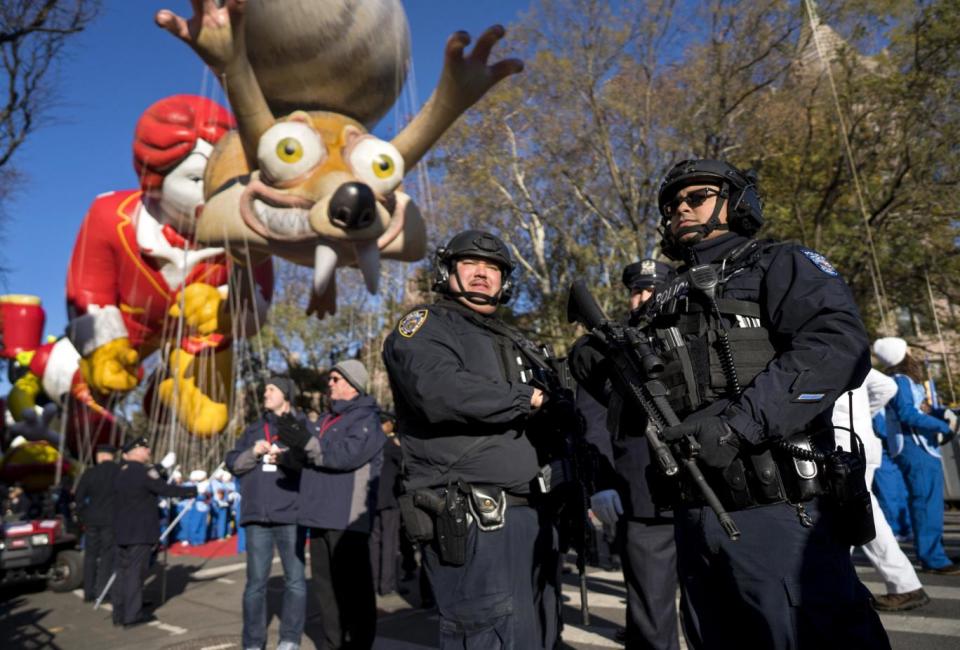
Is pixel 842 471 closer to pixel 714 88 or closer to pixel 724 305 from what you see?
pixel 724 305

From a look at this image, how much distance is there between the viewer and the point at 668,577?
3.69m

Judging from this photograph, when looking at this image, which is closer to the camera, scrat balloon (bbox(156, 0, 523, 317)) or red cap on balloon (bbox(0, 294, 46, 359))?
scrat balloon (bbox(156, 0, 523, 317))

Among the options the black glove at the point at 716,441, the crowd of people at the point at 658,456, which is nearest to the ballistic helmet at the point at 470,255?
the crowd of people at the point at 658,456

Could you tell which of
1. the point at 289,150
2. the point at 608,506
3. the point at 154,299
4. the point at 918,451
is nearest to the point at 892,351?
the point at 918,451

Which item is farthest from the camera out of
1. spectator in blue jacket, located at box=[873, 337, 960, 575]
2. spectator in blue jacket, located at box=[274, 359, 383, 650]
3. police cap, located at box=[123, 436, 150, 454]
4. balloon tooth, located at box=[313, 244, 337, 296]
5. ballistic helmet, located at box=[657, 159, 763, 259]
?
balloon tooth, located at box=[313, 244, 337, 296]

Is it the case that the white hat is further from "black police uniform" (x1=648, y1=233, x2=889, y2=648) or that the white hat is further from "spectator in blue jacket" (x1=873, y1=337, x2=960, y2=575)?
"black police uniform" (x1=648, y1=233, x2=889, y2=648)

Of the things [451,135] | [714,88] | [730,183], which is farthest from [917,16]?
[730,183]

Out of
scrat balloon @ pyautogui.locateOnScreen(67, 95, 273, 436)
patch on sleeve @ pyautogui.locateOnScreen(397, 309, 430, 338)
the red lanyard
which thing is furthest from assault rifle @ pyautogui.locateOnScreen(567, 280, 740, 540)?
scrat balloon @ pyautogui.locateOnScreen(67, 95, 273, 436)

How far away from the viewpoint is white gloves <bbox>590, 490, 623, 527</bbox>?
4098mm

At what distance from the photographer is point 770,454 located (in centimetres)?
207

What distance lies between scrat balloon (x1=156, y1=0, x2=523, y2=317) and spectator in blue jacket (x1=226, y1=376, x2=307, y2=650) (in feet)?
18.3

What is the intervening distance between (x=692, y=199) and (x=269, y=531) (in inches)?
149

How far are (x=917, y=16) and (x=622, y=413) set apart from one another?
15.2 meters

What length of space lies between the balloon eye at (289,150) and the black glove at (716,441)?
906 centimetres
